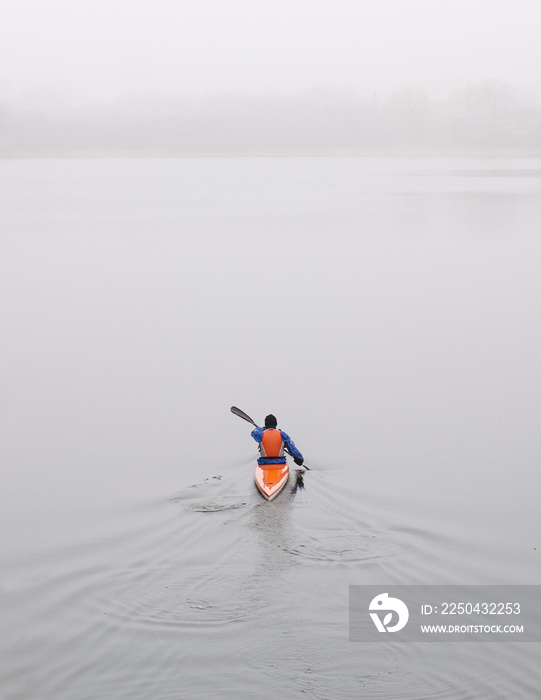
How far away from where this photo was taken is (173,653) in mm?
13195

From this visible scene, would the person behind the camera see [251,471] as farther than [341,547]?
Yes

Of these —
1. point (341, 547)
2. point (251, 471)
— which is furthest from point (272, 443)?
point (341, 547)

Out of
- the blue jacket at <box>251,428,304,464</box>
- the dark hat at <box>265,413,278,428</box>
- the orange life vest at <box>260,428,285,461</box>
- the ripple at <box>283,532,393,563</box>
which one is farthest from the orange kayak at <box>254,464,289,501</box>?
the ripple at <box>283,532,393,563</box>

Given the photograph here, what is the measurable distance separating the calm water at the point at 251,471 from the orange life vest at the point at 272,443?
0.97 m

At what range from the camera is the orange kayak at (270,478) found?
64.8 ft

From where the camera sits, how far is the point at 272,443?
20.8 m

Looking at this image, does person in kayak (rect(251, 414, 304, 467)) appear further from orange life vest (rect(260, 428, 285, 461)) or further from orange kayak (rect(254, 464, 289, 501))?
orange kayak (rect(254, 464, 289, 501))

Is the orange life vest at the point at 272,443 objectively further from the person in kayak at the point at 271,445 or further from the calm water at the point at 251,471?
the calm water at the point at 251,471

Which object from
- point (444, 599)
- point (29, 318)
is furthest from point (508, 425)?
point (29, 318)

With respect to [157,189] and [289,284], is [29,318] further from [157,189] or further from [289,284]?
[157,189]

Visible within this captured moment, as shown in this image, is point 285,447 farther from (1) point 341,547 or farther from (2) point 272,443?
(1) point 341,547

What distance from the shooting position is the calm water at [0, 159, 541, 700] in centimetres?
1317

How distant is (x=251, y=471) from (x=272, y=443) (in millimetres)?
1851

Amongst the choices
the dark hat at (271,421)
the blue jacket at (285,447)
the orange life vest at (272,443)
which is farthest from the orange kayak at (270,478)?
the dark hat at (271,421)
